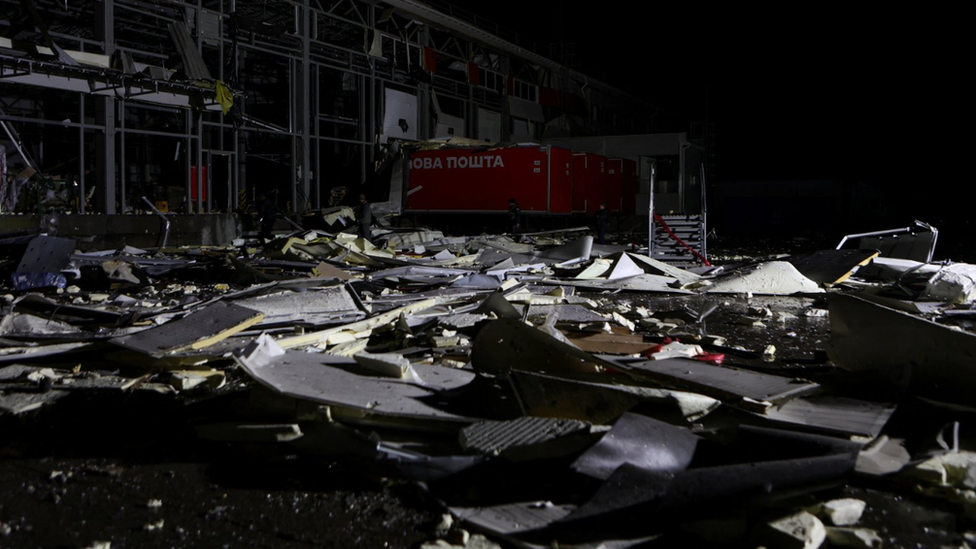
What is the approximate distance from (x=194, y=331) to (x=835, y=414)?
4.29 metres

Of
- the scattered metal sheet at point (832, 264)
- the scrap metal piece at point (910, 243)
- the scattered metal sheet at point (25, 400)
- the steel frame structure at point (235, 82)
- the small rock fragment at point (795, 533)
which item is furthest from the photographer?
the steel frame structure at point (235, 82)

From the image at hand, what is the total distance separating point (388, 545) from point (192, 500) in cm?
98

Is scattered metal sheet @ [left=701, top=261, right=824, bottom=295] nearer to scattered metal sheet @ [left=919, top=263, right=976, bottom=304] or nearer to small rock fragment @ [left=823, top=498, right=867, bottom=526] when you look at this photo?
scattered metal sheet @ [left=919, top=263, right=976, bottom=304]

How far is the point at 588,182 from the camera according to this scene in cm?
2677

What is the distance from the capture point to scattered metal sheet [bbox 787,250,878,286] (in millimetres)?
10719

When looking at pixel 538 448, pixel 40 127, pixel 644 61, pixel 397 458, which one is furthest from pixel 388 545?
pixel 644 61

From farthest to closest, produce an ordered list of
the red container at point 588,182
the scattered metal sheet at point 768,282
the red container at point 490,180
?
the red container at point 588,182, the red container at point 490,180, the scattered metal sheet at point 768,282

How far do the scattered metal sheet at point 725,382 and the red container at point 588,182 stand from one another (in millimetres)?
21418

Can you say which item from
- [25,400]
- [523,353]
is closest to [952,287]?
[523,353]

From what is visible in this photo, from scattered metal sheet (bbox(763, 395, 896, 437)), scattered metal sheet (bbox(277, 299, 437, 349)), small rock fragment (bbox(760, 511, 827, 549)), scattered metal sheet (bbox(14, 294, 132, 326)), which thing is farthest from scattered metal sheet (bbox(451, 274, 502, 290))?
small rock fragment (bbox(760, 511, 827, 549))

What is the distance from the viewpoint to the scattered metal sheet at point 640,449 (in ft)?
10.00

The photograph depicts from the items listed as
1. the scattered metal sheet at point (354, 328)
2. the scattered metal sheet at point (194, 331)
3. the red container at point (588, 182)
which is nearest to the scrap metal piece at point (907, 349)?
the scattered metal sheet at point (354, 328)

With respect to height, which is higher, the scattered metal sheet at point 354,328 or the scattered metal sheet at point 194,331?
the scattered metal sheet at point 194,331

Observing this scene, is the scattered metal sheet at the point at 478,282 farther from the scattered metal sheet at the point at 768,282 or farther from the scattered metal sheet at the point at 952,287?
the scattered metal sheet at the point at 952,287
